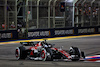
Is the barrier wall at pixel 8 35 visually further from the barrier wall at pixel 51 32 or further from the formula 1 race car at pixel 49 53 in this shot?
the formula 1 race car at pixel 49 53

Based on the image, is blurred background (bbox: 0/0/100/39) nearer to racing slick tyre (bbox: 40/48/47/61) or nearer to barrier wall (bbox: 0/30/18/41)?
barrier wall (bbox: 0/30/18/41)

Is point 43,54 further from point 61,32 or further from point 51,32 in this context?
point 61,32

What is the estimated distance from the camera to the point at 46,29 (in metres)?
25.3

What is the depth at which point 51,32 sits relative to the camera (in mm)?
25672

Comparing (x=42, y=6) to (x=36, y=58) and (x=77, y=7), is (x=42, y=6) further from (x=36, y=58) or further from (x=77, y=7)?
(x=36, y=58)

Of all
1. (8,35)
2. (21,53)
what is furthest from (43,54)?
(8,35)

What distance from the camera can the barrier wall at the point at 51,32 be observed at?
73.8 feet

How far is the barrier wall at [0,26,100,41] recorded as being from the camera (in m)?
22.5

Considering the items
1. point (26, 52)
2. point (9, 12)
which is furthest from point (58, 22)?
point (26, 52)

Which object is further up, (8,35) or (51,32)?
(51,32)

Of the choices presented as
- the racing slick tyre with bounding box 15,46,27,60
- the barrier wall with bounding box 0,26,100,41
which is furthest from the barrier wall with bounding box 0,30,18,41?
the racing slick tyre with bounding box 15,46,27,60

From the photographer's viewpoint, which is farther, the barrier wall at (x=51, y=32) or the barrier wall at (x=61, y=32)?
the barrier wall at (x=61, y=32)

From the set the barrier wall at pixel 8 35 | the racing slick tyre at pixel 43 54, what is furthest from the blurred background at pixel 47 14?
the racing slick tyre at pixel 43 54

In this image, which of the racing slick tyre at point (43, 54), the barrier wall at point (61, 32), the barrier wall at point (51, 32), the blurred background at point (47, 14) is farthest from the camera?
the barrier wall at point (61, 32)
